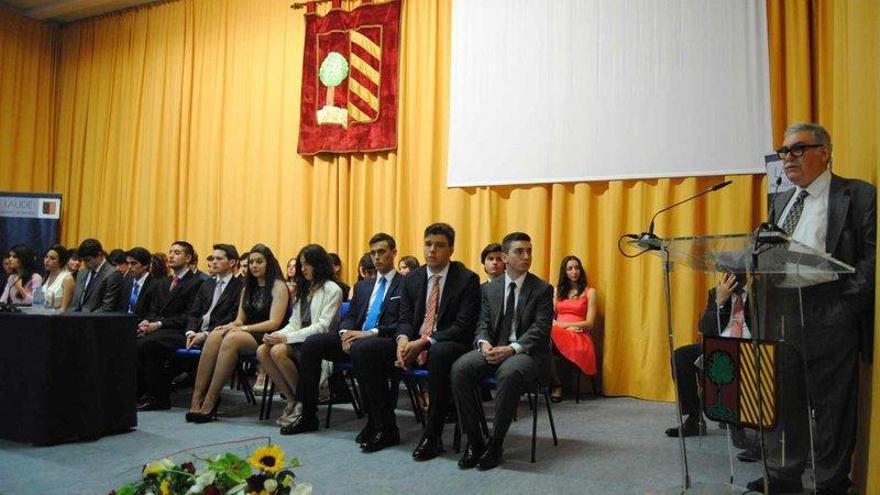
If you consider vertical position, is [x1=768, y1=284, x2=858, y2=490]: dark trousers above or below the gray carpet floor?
above

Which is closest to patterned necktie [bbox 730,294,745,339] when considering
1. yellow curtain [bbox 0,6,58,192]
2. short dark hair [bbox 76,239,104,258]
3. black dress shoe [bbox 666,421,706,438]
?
black dress shoe [bbox 666,421,706,438]

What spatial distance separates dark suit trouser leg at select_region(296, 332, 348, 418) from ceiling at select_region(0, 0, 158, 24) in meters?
6.20

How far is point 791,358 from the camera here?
2234mm

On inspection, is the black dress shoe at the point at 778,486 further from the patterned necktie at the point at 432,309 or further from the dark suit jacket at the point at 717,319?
the patterned necktie at the point at 432,309

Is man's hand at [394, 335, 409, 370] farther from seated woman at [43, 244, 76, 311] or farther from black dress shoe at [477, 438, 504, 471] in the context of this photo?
seated woman at [43, 244, 76, 311]

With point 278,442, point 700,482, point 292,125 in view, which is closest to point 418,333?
point 278,442

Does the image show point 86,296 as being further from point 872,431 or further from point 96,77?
point 872,431

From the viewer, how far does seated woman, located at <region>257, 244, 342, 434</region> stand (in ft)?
13.6

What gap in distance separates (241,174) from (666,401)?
16.4ft

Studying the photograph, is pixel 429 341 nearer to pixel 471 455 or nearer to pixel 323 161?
pixel 471 455

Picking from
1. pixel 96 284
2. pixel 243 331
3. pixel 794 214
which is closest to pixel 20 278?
pixel 96 284

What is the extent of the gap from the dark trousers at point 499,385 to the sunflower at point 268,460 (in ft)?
6.35

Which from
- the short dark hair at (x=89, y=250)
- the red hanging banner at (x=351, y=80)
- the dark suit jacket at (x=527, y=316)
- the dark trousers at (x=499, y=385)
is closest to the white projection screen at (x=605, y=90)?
the red hanging banner at (x=351, y=80)

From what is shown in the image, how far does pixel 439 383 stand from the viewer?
3354mm
